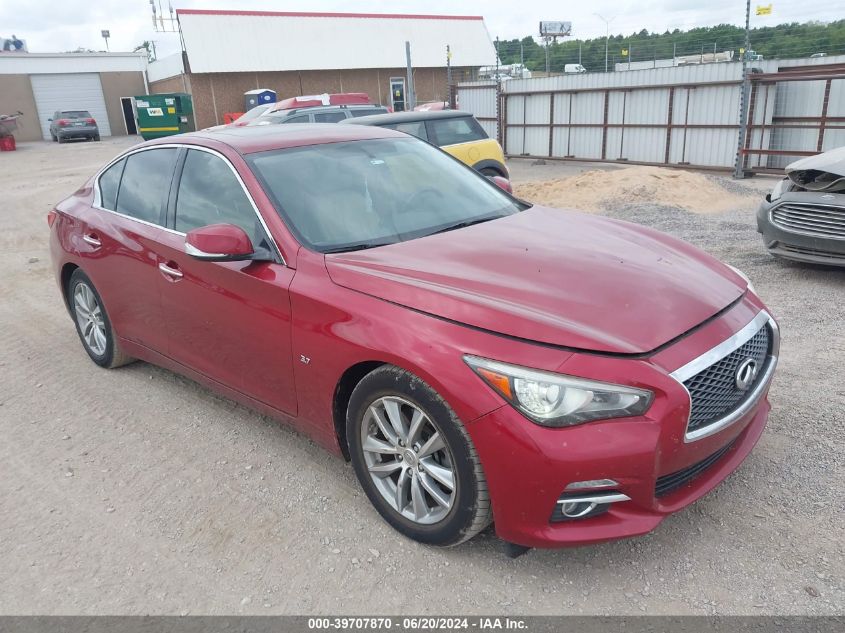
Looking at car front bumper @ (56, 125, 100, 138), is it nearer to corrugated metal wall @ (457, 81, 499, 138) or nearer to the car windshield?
corrugated metal wall @ (457, 81, 499, 138)

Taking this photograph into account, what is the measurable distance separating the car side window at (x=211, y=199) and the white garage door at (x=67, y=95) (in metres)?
45.8

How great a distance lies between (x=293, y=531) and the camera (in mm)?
3051

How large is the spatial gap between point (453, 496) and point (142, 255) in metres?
2.51

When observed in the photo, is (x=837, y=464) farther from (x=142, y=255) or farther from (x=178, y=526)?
(x=142, y=255)

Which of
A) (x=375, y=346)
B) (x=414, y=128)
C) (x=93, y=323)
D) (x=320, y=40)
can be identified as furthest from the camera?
(x=320, y=40)

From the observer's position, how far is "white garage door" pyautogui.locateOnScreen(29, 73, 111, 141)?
42844 mm

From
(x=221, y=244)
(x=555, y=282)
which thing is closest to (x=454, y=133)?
(x=221, y=244)

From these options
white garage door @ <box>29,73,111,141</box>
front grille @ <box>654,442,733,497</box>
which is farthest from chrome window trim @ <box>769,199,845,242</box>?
white garage door @ <box>29,73,111,141</box>

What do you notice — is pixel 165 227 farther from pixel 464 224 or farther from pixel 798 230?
pixel 798 230

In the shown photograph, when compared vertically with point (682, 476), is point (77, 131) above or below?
below

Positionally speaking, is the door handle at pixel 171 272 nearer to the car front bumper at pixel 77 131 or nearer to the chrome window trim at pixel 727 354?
the chrome window trim at pixel 727 354

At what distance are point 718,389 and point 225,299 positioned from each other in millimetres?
2324

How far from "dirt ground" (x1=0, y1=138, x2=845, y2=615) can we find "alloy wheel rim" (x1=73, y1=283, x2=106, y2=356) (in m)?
0.39

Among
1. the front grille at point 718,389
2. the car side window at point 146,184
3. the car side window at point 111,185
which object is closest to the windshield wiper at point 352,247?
the car side window at point 146,184
